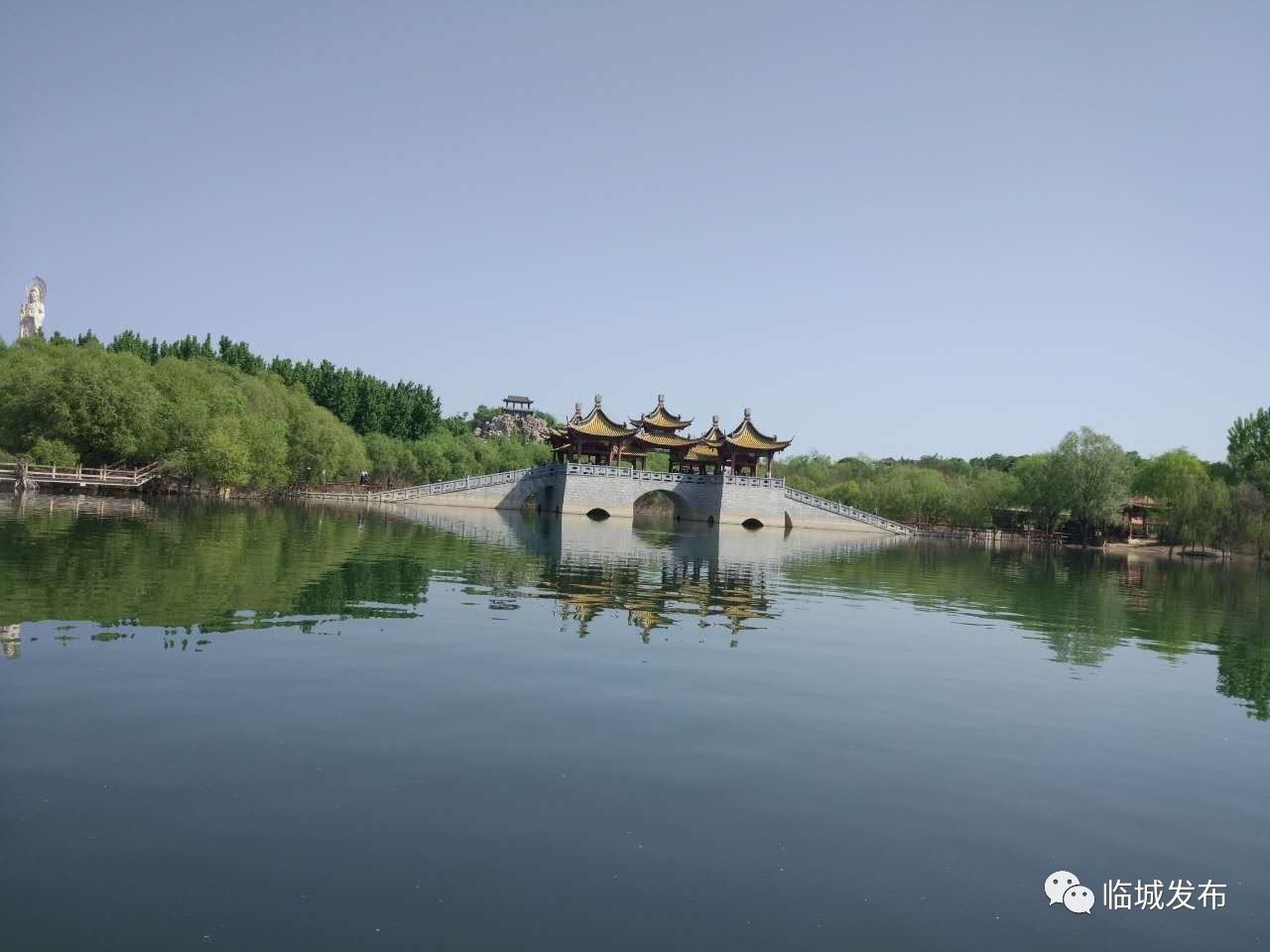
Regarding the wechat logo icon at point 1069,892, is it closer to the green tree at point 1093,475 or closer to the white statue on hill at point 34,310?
the green tree at point 1093,475

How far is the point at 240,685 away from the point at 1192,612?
2085 centimetres

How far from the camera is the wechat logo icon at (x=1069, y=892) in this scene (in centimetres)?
528

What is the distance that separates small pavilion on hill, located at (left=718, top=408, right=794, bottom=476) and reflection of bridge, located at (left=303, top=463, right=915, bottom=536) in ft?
7.63

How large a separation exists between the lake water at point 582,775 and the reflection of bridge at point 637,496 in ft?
135

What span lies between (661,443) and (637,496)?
4834mm

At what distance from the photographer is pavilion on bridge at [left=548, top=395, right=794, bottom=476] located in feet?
197

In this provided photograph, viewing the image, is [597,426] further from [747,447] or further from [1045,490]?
[1045,490]

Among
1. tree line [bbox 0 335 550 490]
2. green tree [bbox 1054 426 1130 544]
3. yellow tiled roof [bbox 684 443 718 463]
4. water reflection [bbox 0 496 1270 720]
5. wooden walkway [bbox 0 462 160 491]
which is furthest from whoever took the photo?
yellow tiled roof [bbox 684 443 718 463]

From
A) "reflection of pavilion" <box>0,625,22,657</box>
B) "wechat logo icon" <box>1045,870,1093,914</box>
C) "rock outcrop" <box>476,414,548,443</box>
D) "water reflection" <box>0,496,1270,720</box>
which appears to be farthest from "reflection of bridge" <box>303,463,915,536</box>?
"rock outcrop" <box>476,414,548,443</box>

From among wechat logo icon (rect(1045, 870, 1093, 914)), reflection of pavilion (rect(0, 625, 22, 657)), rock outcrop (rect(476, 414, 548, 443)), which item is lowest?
wechat logo icon (rect(1045, 870, 1093, 914))

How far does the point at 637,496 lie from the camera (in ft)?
194

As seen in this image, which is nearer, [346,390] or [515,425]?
[346,390]

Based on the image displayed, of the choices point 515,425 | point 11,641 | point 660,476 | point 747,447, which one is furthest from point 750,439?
point 515,425

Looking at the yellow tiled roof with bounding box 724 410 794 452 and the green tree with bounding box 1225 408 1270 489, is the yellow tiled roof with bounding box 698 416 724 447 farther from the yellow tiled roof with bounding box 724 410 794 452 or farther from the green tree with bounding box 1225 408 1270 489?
the green tree with bounding box 1225 408 1270 489
